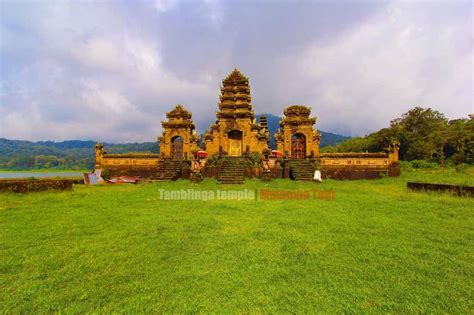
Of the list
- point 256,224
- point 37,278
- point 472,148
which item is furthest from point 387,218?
point 472,148

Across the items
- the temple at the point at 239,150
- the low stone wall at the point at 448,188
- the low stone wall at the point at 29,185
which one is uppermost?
the temple at the point at 239,150

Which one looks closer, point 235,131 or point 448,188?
point 448,188

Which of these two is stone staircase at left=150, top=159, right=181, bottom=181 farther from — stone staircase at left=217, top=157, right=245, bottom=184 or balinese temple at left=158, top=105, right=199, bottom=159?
stone staircase at left=217, top=157, right=245, bottom=184

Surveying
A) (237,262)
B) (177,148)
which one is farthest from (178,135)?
(237,262)

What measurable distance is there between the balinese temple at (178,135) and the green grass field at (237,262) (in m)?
15.4

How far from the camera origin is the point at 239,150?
883 inches

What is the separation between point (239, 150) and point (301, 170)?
705 cm

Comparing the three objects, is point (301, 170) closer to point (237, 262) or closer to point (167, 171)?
point (167, 171)

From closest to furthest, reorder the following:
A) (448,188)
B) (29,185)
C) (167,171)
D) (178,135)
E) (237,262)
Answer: (237,262) → (448,188) → (29,185) → (167,171) → (178,135)

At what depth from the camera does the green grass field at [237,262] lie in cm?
291

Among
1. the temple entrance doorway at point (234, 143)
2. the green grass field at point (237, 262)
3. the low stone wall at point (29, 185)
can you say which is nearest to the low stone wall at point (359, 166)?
the temple entrance doorway at point (234, 143)

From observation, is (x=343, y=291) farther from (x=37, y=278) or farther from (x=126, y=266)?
(x=37, y=278)

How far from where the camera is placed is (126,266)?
3.79 metres

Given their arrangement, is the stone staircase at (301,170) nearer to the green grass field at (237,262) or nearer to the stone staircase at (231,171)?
the stone staircase at (231,171)
